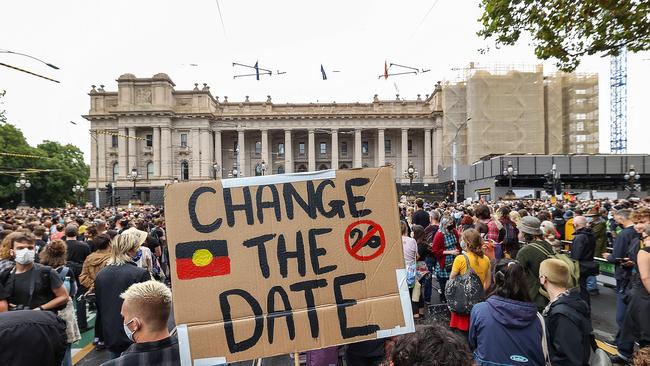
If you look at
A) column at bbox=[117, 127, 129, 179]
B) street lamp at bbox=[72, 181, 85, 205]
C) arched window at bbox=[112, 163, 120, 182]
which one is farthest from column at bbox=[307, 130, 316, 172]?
street lamp at bbox=[72, 181, 85, 205]

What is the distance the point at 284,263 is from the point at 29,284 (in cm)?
304

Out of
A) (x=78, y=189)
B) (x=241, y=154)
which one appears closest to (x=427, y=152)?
(x=241, y=154)

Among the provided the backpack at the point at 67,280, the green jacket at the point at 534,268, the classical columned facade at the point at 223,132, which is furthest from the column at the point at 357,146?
the green jacket at the point at 534,268

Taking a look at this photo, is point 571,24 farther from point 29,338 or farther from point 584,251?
point 29,338

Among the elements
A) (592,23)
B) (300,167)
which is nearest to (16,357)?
(592,23)

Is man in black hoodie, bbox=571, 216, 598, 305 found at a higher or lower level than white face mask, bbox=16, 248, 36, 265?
lower

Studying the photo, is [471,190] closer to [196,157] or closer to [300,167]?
[300,167]

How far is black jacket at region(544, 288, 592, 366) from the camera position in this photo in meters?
3.09

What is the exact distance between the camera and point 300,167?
70.4 meters

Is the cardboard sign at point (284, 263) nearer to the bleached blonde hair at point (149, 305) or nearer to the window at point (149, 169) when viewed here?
the bleached blonde hair at point (149, 305)

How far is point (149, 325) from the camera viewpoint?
2.50m

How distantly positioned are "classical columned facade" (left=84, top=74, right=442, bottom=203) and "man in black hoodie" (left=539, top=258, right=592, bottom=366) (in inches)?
2265

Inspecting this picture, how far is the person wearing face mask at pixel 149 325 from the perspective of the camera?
2447 mm

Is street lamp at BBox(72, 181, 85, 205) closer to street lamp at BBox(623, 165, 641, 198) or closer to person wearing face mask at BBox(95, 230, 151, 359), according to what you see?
person wearing face mask at BBox(95, 230, 151, 359)
